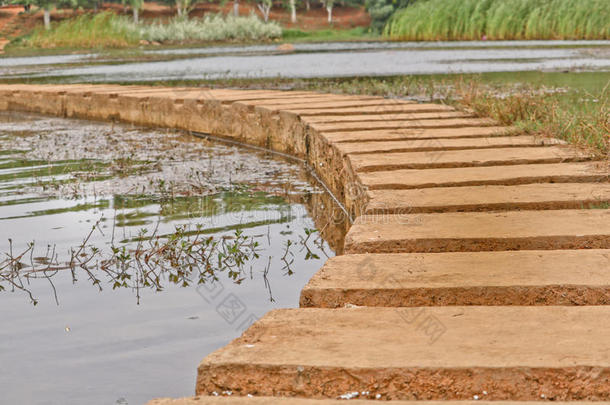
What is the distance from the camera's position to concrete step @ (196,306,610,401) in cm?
179

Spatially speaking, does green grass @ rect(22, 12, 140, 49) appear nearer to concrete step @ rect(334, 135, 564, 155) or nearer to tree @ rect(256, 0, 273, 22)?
concrete step @ rect(334, 135, 564, 155)

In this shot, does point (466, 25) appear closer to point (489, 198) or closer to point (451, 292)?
point (489, 198)

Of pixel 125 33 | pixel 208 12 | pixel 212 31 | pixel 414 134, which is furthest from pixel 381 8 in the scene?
pixel 414 134

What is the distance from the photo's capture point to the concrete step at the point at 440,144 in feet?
16.0

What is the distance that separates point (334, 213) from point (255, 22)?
1417 inches

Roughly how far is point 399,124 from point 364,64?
13.0m

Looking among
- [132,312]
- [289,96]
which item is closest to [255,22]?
[289,96]

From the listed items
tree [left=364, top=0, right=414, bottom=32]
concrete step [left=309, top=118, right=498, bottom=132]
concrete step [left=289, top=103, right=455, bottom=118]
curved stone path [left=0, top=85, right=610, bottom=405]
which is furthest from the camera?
tree [left=364, top=0, right=414, bottom=32]

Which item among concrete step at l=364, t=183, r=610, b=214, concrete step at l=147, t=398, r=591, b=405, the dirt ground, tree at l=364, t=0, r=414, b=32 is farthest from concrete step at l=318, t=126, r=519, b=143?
the dirt ground

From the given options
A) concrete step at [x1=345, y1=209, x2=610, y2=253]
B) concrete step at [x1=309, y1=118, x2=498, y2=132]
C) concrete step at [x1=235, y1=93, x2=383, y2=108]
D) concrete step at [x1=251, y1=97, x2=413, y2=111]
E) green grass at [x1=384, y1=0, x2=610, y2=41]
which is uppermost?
green grass at [x1=384, y1=0, x2=610, y2=41]

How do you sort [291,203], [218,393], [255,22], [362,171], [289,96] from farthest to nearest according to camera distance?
[255,22] → [289,96] → [291,203] → [362,171] → [218,393]

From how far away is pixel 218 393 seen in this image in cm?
190

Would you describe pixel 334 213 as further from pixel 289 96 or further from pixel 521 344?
pixel 289 96

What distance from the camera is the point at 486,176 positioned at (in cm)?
404
